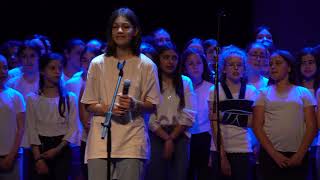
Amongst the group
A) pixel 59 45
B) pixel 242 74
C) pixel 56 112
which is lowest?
pixel 56 112

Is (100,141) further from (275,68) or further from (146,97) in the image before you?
(275,68)

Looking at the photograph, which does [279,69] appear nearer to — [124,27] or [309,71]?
[309,71]

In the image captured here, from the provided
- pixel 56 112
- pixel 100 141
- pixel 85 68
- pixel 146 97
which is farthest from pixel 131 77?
pixel 85 68

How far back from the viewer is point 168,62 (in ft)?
17.0

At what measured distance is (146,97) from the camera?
366 centimetres

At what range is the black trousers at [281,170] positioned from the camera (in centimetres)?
468

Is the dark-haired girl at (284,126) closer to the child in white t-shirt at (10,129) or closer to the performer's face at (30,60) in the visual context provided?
the child in white t-shirt at (10,129)

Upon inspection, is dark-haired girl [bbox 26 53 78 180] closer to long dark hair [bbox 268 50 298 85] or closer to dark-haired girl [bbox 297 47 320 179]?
long dark hair [bbox 268 50 298 85]

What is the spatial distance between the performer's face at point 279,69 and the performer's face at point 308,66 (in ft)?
1.17

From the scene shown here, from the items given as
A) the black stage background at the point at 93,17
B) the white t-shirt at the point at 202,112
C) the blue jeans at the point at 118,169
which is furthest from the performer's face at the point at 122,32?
the black stage background at the point at 93,17

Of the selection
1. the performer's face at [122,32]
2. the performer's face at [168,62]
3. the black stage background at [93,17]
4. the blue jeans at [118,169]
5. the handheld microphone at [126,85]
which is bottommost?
the blue jeans at [118,169]

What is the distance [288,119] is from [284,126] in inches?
2.4

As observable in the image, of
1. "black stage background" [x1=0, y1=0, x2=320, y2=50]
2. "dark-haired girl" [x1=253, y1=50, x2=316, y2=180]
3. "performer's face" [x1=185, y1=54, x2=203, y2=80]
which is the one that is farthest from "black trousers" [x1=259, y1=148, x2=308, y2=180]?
"black stage background" [x1=0, y1=0, x2=320, y2=50]

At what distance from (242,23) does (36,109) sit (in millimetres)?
3462
